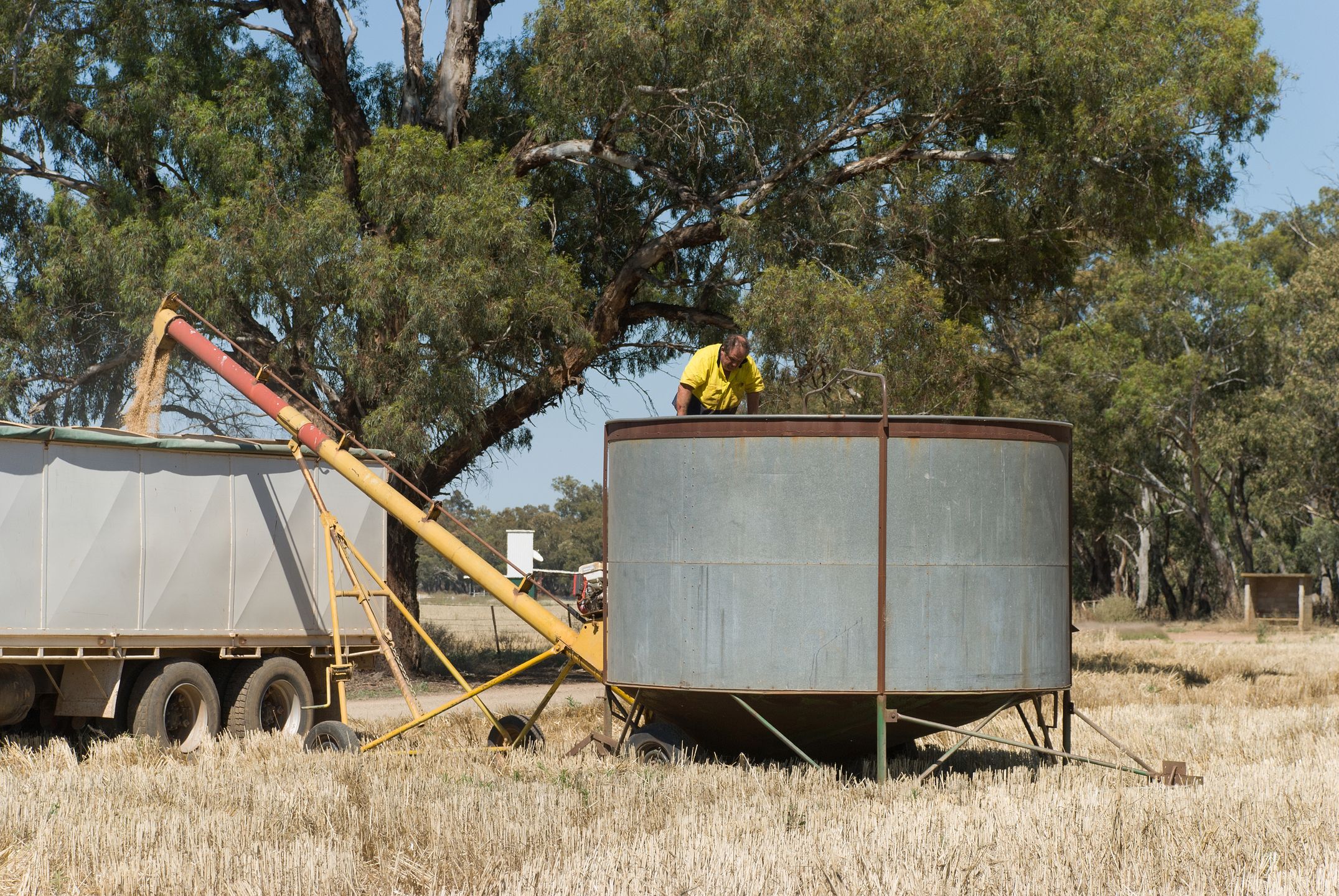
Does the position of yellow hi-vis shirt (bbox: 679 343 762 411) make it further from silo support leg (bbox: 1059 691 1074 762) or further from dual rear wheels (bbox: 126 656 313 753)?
dual rear wheels (bbox: 126 656 313 753)

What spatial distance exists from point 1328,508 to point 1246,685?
Result: 110 ft

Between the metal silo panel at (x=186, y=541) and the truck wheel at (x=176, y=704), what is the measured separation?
0.39 meters

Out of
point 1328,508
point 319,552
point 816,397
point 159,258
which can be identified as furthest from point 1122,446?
point 319,552

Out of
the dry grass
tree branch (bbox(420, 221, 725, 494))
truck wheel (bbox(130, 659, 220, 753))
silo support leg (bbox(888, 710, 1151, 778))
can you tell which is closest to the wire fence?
tree branch (bbox(420, 221, 725, 494))

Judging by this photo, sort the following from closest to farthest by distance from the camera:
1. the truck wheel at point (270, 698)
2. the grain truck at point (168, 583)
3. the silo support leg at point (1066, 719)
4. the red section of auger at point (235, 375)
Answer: the silo support leg at point (1066, 719)
the grain truck at point (168, 583)
the truck wheel at point (270, 698)
the red section of auger at point (235, 375)

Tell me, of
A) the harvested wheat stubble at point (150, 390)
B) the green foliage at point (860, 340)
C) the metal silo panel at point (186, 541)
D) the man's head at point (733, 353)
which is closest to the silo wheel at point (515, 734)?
the metal silo panel at point (186, 541)

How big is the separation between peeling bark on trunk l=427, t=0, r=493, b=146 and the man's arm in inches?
512

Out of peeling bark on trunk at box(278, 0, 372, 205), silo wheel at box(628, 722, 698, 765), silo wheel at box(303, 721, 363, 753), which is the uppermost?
peeling bark on trunk at box(278, 0, 372, 205)

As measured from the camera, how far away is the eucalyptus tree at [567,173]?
66.7 ft

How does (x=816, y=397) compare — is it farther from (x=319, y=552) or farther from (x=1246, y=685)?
(x=319, y=552)

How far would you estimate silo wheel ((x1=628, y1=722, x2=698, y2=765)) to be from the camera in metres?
11.6

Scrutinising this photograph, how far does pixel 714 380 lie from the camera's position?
1243cm

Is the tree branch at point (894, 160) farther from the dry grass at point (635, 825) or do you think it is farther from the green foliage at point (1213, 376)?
the green foliage at point (1213, 376)

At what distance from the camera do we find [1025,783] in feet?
35.6
